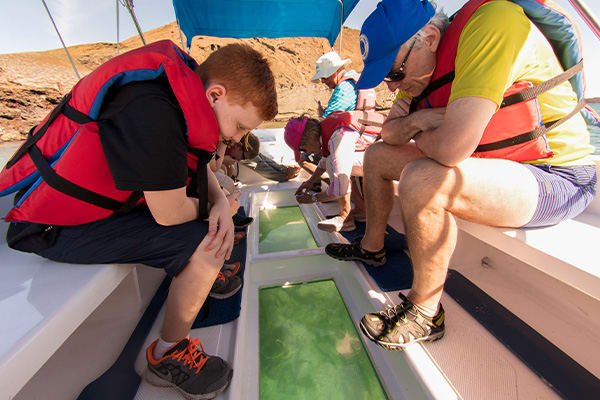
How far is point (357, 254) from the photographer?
60.6 inches

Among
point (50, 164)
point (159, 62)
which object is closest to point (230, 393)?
point (50, 164)

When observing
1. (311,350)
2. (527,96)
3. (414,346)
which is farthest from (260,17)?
(414,346)

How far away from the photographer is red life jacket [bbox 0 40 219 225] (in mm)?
758

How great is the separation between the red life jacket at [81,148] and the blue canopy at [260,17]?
15.0ft

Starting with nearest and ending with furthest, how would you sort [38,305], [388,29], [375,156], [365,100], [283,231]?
[38,305], [388,29], [375,156], [283,231], [365,100]

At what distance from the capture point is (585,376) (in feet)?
3.07

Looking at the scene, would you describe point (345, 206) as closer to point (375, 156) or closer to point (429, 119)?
point (375, 156)

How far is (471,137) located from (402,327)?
2.42 ft

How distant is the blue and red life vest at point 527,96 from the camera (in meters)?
0.94

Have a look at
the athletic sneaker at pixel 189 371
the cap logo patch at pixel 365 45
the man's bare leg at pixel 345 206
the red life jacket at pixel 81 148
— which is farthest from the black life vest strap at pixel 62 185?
the man's bare leg at pixel 345 206

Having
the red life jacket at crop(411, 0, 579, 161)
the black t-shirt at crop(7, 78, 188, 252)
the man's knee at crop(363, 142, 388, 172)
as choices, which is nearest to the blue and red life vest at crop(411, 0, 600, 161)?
the red life jacket at crop(411, 0, 579, 161)

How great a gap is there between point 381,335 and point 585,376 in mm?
721

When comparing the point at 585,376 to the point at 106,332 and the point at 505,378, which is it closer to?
the point at 505,378

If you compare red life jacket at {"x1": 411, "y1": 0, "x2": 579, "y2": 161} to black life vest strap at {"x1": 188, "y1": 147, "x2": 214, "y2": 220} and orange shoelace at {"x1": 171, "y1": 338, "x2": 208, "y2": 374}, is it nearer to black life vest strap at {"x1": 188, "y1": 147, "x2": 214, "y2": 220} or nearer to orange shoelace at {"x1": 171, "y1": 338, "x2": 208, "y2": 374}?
black life vest strap at {"x1": 188, "y1": 147, "x2": 214, "y2": 220}
